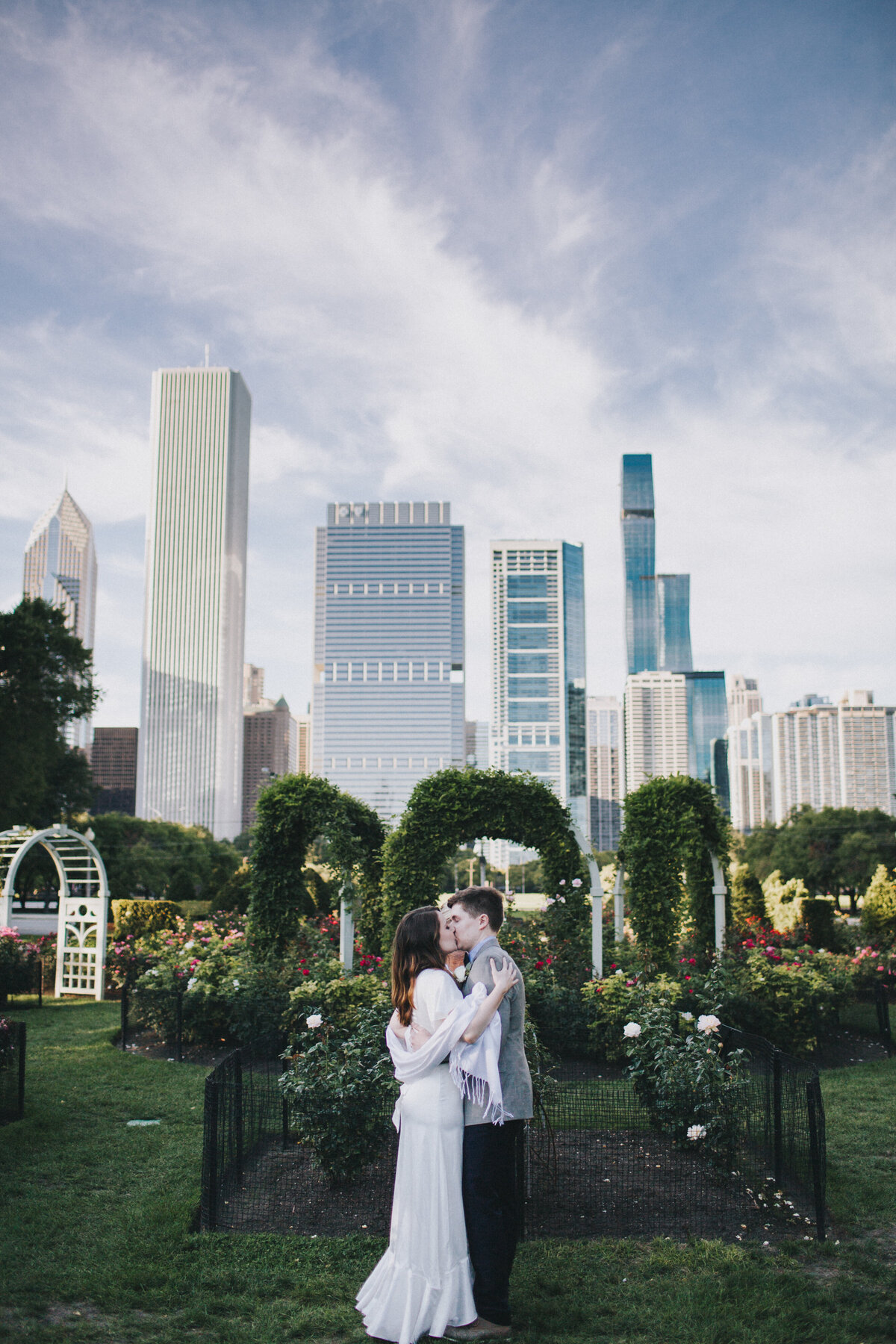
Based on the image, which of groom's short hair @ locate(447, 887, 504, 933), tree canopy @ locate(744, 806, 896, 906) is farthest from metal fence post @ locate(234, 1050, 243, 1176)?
tree canopy @ locate(744, 806, 896, 906)

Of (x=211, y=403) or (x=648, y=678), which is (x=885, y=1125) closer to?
(x=211, y=403)

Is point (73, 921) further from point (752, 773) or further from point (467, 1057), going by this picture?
point (752, 773)

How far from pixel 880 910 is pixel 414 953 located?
A: 1570 cm

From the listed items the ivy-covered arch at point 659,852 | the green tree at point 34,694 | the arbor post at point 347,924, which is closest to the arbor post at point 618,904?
the ivy-covered arch at point 659,852

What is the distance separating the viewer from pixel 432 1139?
370 centimetres

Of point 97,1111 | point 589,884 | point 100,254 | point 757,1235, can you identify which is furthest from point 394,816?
point 100,254

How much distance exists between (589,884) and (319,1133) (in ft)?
22.6

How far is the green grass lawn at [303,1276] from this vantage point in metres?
3.78

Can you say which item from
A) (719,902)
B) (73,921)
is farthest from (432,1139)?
(73,921)

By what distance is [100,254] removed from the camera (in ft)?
43.7

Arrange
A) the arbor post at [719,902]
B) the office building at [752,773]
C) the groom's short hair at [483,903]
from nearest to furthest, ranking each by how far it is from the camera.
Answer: the groom's short hair at [483,903] → the arbor post at [719,902] → the office building at [752,773]

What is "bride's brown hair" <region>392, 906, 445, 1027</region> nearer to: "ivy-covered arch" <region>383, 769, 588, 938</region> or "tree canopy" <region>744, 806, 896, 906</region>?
"ivy-covered arch" <region>383, 769, 588, 938</region>

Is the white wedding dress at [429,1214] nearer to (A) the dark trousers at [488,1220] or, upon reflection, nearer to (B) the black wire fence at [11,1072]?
(A) the dark trousers at [488,1220]

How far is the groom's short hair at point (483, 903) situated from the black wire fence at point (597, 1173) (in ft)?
5.65
